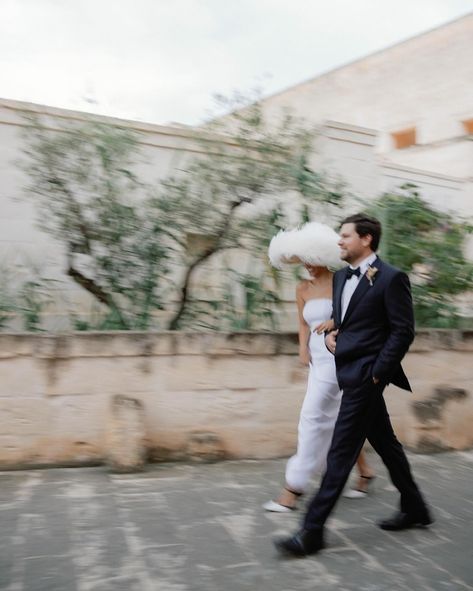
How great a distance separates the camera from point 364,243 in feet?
12.0

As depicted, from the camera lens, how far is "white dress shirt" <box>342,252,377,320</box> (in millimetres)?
3660

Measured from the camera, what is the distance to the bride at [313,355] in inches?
159

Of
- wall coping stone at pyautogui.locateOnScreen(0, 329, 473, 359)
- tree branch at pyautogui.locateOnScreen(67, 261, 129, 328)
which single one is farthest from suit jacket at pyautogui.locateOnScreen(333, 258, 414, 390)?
tree branch at pyautogui.locateOnScreen(67, 261, 129, 328)

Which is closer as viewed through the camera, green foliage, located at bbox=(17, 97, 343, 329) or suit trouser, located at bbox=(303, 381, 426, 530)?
suit trouser, located at bbox=(303, 381, 426, 530)

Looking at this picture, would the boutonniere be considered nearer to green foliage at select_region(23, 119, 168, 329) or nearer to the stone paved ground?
the stone paved ground

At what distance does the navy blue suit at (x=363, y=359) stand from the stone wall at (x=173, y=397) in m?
1.69

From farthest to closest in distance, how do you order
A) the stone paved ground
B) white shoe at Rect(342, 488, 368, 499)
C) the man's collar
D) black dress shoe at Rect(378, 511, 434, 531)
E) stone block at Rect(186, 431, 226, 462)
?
stone block at Rect(186, 431, 226, 462), white shoe at Rect(342, 488, 368, 499), black dress shoe at Rect(378, 511, 434, 531), the man's collar, the stone paved ground

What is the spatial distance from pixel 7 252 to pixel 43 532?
3819 millimetres

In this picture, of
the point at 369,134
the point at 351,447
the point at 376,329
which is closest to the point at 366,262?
the point at 376,329

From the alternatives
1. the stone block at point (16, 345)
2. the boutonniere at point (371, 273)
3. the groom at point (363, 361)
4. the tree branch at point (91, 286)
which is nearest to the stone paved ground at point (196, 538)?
the groom at point (363, 361)

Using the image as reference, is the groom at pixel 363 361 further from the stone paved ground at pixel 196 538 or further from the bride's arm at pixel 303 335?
the bride's arm at pixel 303 335

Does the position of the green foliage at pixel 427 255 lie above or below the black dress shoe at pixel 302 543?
above

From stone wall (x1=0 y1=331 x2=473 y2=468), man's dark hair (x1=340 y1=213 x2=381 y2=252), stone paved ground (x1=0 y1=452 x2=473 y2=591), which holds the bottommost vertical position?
stone paved ground (x1=0 y1=452 x2=473 y2=591)

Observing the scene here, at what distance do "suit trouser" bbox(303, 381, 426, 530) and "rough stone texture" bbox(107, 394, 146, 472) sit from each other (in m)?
1.68
